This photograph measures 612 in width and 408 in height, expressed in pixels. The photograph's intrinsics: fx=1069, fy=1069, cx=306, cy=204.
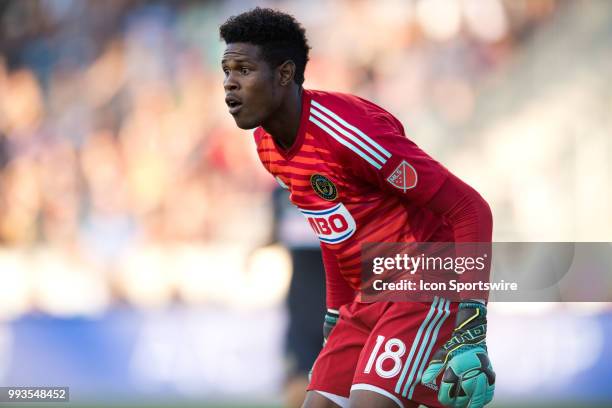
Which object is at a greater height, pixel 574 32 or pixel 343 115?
pixel 574 32

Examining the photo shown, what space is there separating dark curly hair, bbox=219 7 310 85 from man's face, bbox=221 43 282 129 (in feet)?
0.12

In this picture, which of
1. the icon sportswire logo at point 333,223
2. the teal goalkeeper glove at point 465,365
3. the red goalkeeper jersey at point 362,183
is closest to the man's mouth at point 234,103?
the red goalkeeper jersey at point 362,183

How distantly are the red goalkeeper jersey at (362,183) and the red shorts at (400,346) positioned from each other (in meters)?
0.24

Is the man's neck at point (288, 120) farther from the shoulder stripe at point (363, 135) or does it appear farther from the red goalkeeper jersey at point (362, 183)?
the shoulder stripe at point (363, 135)

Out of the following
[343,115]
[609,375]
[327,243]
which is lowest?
[609,375]

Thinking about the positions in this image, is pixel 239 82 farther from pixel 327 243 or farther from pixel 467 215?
pixel 467 215

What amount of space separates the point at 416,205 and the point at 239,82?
31.4 inches

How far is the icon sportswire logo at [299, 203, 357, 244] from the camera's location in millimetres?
3977

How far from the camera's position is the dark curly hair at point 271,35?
158 inches

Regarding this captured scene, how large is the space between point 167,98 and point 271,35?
5330 mm

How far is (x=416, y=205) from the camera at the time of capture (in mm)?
3967

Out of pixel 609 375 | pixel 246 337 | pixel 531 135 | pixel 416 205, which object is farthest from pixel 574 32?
pixel 416 205

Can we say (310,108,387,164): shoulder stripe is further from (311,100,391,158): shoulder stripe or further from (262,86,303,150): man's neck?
(262,86,303,150): man's neck

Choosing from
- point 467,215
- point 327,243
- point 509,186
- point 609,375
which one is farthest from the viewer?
point 509,186
